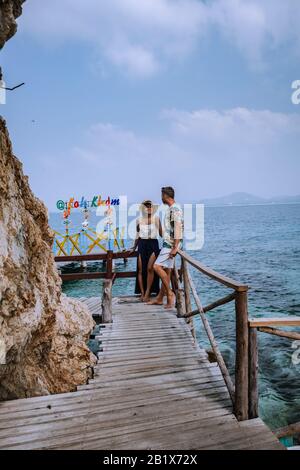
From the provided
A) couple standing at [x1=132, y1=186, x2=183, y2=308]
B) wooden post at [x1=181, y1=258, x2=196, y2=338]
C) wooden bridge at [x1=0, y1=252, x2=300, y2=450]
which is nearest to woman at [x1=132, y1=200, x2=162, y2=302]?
couple standing at [x1=132, y1=186, x2=183, y2=308]

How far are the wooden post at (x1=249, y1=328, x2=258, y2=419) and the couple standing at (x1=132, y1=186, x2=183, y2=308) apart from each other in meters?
3.04

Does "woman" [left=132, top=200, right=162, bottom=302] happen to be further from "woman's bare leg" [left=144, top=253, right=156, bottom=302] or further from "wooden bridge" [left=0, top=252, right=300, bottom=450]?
"wooden bridge" [left=0, top=252, right=300, bottom=450]

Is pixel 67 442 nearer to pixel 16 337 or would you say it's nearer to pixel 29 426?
pixel 29 426

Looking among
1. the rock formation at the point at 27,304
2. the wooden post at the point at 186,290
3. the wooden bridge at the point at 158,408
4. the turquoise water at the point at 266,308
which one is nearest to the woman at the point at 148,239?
the wooden post at the point at 186,290

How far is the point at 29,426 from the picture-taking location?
2.80 m

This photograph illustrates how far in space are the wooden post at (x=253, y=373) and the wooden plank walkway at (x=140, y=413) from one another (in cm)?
10

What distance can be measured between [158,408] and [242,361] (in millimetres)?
1048

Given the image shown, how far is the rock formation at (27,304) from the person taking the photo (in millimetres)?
2814

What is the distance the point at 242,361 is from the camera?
2.97m

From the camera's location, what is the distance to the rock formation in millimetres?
2814

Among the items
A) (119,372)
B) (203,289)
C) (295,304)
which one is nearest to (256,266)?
(203,289)

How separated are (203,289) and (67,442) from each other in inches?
612

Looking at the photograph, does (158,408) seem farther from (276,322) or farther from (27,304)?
(27,304)

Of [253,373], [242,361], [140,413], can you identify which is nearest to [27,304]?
[140,413]
